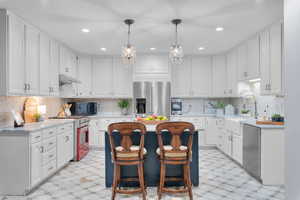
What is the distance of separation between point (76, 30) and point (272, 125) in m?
3.62

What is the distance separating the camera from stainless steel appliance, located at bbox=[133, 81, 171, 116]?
17.5ft

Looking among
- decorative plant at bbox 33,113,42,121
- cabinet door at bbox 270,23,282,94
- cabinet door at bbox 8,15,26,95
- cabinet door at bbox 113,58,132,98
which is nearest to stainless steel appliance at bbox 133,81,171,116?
cabinet door at bbox 113,58,132,98

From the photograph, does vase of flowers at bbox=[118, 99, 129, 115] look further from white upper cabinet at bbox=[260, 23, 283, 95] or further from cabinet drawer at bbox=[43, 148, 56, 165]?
white upper cabinet at bbox=[260, 23, 283, 95]

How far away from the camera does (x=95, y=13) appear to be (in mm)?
2877

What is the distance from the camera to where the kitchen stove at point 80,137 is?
431cm

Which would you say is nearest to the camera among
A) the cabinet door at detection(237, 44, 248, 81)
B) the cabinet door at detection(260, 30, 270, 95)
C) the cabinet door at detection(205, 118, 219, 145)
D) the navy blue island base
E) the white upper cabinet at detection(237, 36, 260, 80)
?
the navy blue island base

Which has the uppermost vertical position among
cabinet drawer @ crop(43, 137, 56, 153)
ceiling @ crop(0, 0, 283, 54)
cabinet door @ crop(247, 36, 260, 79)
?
ceiling @ crop(0, 0, 283, 54)

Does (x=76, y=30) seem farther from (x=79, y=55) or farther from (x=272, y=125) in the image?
(x=272, y=125)

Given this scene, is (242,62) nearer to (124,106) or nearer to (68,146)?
(124,106)

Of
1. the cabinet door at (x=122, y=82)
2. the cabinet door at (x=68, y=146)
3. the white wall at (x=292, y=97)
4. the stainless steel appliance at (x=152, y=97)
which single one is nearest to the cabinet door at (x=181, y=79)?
the stainless steel appliance at (x=152, y=97)

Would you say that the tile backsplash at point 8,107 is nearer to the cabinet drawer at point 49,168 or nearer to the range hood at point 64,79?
the range hood at point 64,79

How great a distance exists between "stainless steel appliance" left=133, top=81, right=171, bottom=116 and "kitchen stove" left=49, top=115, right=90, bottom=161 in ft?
4.52

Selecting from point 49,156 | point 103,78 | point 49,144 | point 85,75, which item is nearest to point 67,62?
point 85,75

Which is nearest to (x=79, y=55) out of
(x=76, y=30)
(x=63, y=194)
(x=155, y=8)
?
(x=76, y=30)
